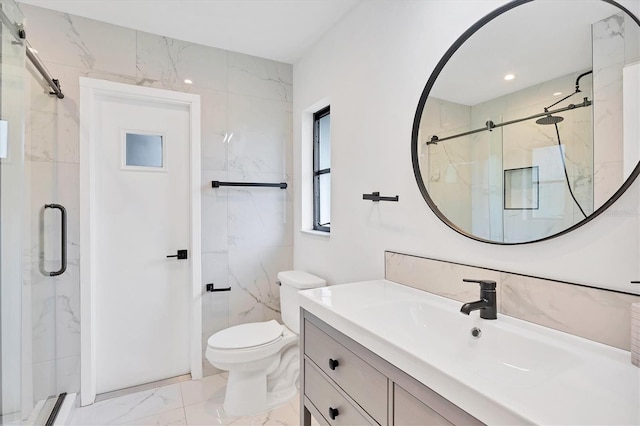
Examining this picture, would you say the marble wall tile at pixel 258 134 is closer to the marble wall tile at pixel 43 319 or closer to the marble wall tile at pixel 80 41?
the marble wall tile at pixel 80 41

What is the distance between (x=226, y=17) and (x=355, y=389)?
2.19 metres

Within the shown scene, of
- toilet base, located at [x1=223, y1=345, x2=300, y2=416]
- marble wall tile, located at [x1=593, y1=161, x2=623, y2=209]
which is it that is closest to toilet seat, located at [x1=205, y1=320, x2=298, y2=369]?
toilet base, located at [x1=223, y1=345, x2=300, y2=416]

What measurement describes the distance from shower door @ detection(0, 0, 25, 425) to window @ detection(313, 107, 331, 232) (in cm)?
175

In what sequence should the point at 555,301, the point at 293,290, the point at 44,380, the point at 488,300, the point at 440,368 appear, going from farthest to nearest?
the point at 293,290, the point at 44,380, the point at 488,300, the point at 555,301, the point at 440,368

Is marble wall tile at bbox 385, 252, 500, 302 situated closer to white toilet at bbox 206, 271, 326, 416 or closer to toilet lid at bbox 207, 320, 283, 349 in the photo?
white toilet at bbox 206, 271, 326, 416

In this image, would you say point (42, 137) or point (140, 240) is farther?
point (140, 240)

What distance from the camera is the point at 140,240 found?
236 cm

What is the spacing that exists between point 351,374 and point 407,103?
1212 mm

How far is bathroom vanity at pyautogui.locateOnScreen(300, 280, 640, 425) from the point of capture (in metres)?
0.67

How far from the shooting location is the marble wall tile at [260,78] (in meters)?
2.58

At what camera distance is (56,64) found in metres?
2.07

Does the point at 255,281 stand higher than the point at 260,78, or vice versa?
the point at 260,78

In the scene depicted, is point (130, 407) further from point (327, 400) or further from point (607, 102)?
point (607, 102)

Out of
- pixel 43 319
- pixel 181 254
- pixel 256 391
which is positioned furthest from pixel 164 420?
pixel 181 254
